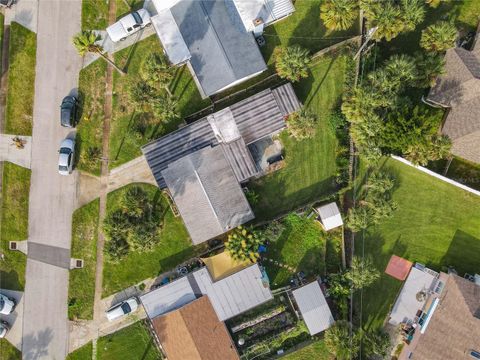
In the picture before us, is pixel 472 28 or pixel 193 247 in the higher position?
pixel 472 28

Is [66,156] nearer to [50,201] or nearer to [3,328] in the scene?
[50,201]

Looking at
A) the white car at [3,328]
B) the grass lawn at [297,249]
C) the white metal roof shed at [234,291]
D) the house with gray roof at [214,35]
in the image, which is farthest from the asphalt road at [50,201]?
the grass lawn at [297,249]

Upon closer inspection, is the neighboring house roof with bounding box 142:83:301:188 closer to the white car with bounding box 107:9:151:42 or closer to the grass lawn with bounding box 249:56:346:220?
the grass lawn with bounding box 249:56:346:220

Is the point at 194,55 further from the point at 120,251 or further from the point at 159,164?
the point at 120,251

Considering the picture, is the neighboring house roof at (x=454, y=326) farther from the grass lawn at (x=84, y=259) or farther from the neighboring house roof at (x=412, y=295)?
the grass lawn at (x=84, y=259)

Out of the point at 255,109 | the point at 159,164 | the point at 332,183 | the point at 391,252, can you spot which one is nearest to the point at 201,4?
the point at 255,109

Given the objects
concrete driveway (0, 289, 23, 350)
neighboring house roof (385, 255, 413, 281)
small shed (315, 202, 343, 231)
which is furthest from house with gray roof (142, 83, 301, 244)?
concrete driveway (0, 289, 23, 350)

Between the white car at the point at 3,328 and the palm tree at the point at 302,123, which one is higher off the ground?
the palm tree at the point at 302,123
